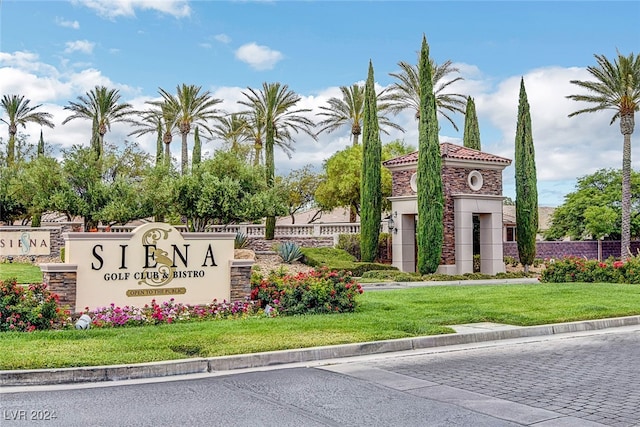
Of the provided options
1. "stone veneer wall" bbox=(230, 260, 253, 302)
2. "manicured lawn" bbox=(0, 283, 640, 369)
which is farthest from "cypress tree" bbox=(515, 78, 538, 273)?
"stone veneer wall" bbox=(230, 260, 253, 302)

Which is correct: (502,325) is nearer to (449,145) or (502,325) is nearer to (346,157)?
(449,145)

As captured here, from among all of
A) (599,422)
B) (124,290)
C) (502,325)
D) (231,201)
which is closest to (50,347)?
(124,290)

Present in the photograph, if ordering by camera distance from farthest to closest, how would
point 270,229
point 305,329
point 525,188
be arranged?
point 270,229 → point 525,188 → point 305,329

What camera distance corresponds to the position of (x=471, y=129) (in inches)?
1730

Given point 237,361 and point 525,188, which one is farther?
point 525,188

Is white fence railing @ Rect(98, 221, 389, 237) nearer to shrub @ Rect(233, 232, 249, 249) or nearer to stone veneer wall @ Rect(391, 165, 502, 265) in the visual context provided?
shrub @ Rect(233, 232, 249, 249)

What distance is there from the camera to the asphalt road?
6891mm

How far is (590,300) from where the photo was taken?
688 inches

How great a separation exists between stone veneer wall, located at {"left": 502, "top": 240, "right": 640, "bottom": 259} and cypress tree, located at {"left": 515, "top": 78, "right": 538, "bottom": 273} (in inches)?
267

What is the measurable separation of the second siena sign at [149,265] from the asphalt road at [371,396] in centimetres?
490

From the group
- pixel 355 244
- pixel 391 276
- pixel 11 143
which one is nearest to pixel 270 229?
pixel 355 244

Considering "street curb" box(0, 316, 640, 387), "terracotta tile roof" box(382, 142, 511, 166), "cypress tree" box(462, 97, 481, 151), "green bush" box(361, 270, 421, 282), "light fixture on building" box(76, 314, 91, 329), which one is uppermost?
"cypress tree" box(462, 97, 481, 151)

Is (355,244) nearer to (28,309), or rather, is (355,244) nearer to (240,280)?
(240,280)

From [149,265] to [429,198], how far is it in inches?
848
